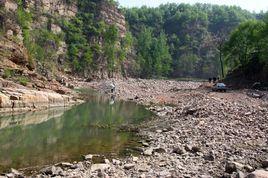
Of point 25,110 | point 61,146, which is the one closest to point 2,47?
point 25,110

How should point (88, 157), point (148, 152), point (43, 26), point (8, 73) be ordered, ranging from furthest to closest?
1. point (43, 26)
2. point (8, 73)
3. point (148, 152)
4. point (88, 157)

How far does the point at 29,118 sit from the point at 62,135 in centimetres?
846

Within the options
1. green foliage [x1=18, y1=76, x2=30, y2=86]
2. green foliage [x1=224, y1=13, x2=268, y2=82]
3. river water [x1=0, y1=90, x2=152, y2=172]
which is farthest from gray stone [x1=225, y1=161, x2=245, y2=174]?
green foliage [x1=224, y1=13, x2=268, y2=82]

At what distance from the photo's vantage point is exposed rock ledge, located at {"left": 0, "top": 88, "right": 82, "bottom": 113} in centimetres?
3597

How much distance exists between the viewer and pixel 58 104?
142ft

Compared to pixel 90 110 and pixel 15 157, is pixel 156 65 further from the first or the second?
pixel 15 157

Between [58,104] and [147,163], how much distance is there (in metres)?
26.8

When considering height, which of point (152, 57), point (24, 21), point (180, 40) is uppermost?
point (180, 40)

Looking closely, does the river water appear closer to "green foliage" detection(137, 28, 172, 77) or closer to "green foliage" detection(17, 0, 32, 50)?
"green foliage" detection(17, 0, 32, 50)

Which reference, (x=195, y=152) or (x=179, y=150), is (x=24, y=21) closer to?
(x=179, y=150)

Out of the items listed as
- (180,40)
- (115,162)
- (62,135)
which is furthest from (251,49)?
(180,40)

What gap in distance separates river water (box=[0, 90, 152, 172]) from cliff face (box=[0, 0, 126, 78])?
20.3 meters

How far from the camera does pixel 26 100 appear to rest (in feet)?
125

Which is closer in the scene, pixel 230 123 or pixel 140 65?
pixel 230 123
